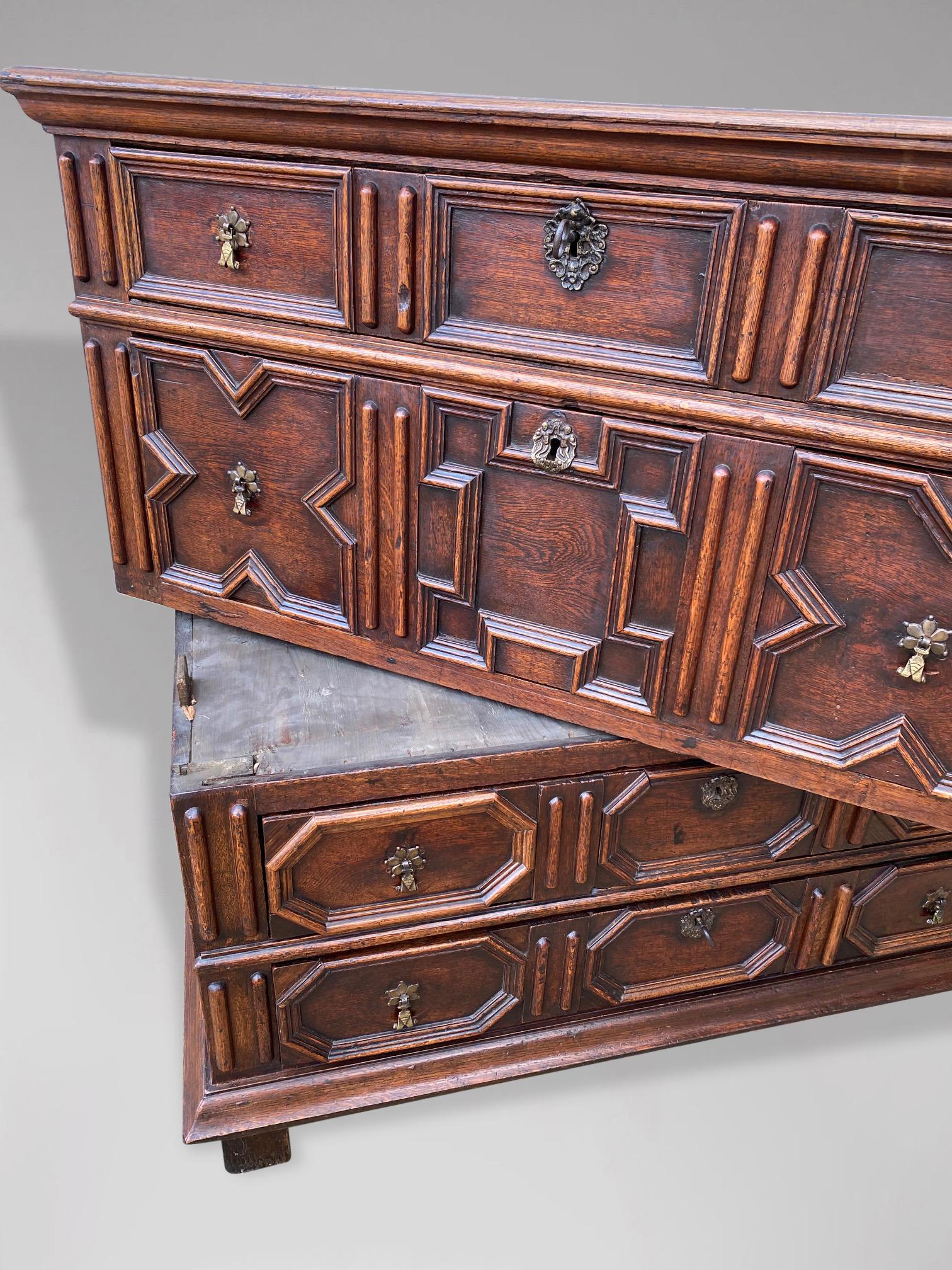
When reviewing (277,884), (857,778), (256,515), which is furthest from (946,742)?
(256,515)

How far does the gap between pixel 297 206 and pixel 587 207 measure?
0.43 m

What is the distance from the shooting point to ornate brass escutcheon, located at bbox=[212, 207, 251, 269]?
1.46 m

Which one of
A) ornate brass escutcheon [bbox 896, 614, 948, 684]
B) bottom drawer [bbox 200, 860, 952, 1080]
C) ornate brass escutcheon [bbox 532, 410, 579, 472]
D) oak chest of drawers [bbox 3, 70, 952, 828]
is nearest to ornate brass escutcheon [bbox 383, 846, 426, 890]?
bottom drawer [bbox 200, 860, 952, 1080]

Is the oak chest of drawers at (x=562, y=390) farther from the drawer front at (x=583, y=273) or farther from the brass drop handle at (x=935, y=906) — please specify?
the brass drop handle at (x=935, y=906)

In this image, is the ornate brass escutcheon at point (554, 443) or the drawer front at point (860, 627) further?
the ornate brass escutcheon at point (554, 443)

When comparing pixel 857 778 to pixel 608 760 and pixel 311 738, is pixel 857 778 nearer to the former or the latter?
pixel 608 760

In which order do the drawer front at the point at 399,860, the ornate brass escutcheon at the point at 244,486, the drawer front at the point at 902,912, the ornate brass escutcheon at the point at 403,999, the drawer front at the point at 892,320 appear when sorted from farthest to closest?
the drawer front at the point at 902,912 → the ornate brass escutcheon at the point at 403,999 → the ornate brass escutcheon at the point at 244,486 → the drawer front at the point at 399,860 → the drawer front at the point at 892,320

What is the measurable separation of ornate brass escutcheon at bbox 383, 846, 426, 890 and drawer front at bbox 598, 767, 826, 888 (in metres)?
0.31

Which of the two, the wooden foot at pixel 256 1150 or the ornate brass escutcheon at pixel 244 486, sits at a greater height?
the ornate brass escutcheon at pixel 244 486

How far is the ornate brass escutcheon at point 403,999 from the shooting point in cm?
173

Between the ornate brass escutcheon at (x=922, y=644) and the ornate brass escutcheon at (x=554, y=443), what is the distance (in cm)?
51

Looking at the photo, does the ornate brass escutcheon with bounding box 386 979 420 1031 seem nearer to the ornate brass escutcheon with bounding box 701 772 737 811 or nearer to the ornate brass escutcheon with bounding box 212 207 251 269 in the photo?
the ornate brass escutcheon with bounding box 701 772 737 811

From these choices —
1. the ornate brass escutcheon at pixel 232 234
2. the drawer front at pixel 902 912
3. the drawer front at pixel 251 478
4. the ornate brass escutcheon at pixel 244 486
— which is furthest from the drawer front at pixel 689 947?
the ornate brass escutcheon at pixel 232 234

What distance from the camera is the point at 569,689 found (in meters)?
1.57
